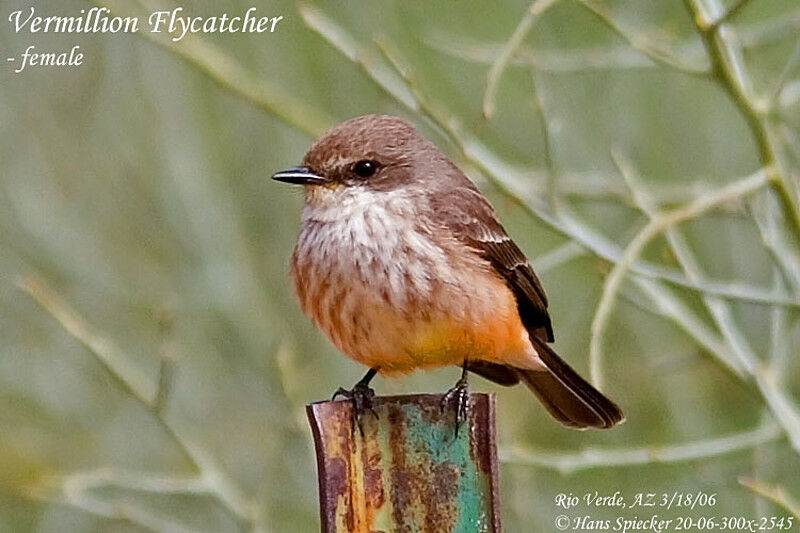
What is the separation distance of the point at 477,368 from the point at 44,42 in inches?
96.1

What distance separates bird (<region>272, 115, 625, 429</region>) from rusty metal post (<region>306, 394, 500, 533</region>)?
675mm

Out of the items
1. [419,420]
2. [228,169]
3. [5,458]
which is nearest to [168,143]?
[228,169]

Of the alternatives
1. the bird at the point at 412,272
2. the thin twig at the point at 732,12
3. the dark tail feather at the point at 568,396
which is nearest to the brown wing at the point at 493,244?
the bird at the point at 412,272

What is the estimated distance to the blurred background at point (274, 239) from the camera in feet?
20.5

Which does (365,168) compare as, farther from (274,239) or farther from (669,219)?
(274,239)

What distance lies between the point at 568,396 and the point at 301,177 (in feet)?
3.67

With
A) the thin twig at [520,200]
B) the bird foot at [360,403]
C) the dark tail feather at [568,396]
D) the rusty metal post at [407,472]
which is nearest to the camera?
the rusty metal post at [407,472]

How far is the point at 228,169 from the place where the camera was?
6.53 metres

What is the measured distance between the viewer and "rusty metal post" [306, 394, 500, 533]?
332 centimetres

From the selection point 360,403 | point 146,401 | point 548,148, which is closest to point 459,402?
point 360,403

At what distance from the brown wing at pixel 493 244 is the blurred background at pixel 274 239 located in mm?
807

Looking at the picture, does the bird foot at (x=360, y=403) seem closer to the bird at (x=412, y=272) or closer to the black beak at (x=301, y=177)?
the bird at (x=412, y=272)

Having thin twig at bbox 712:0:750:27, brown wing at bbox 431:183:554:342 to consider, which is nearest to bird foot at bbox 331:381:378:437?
brown wing at bbox 431:183:554:342

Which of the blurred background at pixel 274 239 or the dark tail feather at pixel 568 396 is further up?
the blurred background at pixel 274 239
